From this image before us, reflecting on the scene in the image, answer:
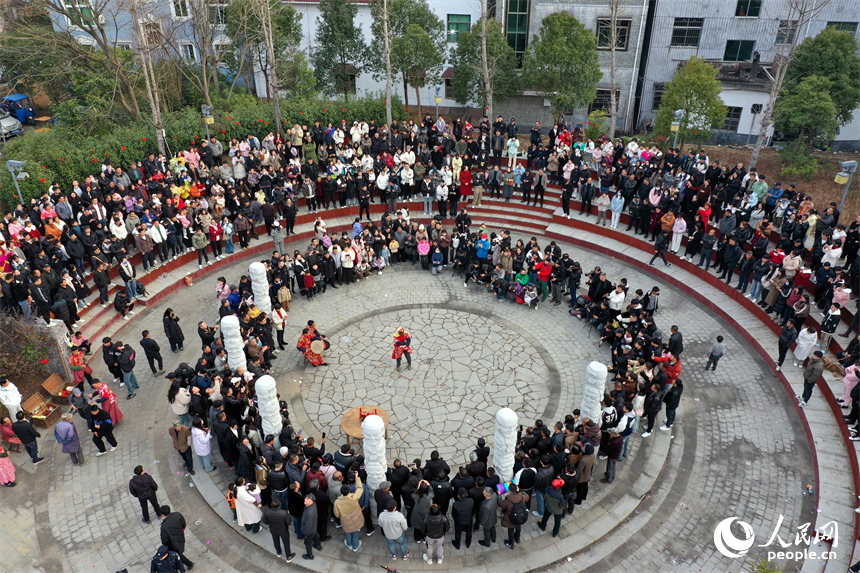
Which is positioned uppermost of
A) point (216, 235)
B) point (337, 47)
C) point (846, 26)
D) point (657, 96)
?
point (846, 26)

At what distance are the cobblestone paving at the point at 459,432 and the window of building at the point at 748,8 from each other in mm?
20535

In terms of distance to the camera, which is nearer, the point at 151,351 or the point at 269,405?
the point at 269,405

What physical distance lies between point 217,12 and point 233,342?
23.9 meters

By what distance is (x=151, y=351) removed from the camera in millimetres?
15930

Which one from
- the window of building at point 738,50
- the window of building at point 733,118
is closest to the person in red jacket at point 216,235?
the window of building at point 733,118

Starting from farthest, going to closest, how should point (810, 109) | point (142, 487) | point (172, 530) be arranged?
1. point (810, 109)
2. point (142, 487)
3. point (172, 530)

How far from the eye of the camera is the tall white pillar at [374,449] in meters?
11.4

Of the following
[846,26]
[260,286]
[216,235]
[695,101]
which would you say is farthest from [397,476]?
[846,26]

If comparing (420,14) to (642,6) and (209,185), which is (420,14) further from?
(209,185)

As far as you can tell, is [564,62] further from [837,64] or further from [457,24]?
[837,64]

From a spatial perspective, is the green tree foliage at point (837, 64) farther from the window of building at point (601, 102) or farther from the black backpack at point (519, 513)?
the black backpack at point (519, 513)

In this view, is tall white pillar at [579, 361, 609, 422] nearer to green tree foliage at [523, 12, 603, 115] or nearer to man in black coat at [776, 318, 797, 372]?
man in black coat at [776, 318, 797, 372]

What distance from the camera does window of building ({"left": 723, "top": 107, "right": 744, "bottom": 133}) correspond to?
108 ft

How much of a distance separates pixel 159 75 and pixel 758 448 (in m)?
30.3
